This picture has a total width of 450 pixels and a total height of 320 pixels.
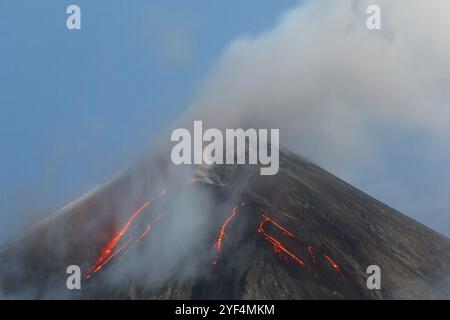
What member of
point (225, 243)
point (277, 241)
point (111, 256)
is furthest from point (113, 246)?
point (277, 241)

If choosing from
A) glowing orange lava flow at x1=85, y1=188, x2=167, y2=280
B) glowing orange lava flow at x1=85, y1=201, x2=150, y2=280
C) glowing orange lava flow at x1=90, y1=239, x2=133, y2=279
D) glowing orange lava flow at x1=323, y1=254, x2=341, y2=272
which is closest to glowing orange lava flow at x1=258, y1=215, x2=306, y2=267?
glowing orange lava flow at x1=323, y1=254, x2=341, y2=272

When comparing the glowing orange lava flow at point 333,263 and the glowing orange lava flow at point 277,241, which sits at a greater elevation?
the glowing orange lava flow at point 277,241

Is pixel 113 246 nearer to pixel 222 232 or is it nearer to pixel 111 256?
pixel 111 256

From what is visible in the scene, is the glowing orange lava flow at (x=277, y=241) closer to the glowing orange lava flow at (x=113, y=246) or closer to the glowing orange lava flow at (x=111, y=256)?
the glowing orange lava flow at (x=113, y=246)

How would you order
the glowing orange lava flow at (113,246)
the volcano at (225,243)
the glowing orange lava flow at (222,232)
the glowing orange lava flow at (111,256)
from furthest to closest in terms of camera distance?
the glowing orange lava flow at (222,232) < the glowing orange lava flow at (113,246) < the glowing orange lava flow at (111,256) < the volcano at (225,243)

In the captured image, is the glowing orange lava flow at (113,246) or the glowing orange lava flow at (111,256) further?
the glowing orange lava flow at (113,246)

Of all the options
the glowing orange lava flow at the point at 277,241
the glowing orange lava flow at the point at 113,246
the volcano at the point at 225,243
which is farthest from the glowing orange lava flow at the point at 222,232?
the glowing orange lava flow at the point at 113,246

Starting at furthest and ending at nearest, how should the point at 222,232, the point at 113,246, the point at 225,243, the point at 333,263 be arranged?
the point at 113,246, the point at 222,232, the point at 225,243, the point at 333,263
